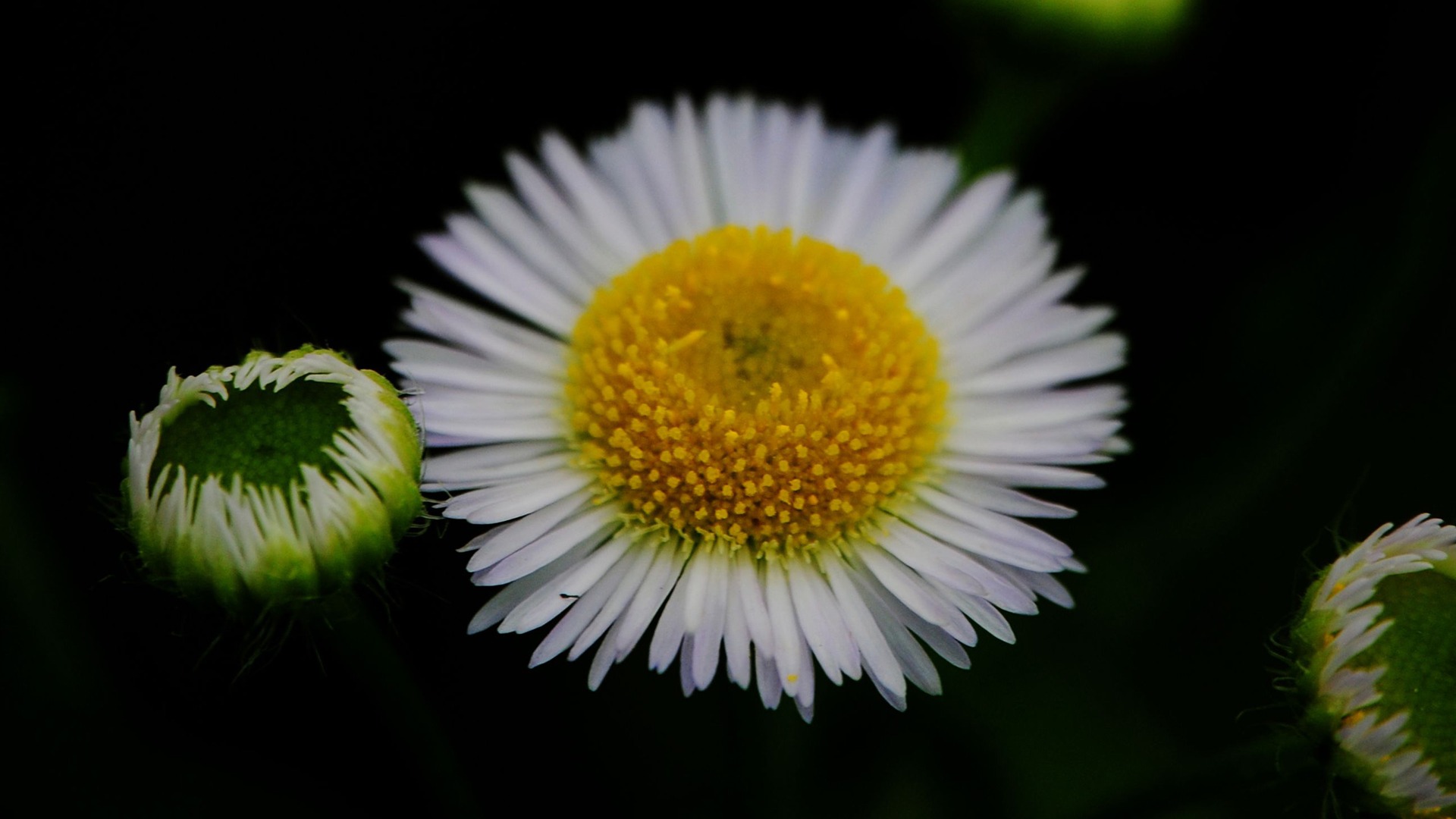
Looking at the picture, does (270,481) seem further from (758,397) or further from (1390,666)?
(1390,666)

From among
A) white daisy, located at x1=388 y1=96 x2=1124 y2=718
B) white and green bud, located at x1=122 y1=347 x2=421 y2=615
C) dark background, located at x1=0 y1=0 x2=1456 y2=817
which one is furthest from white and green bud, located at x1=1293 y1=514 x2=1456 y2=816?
white and green bud, located at x1=122 y1=347 x2=421 y2=615

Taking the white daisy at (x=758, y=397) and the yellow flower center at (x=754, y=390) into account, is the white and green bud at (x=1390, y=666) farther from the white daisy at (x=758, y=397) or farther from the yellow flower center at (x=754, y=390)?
the yellow flower center at (x=754, y=390)

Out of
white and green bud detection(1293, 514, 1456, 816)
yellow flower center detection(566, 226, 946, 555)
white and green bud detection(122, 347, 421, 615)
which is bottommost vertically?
white and green bud detection(1293, 514, 1456, 816)

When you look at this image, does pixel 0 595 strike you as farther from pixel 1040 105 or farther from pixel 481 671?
pixel 1040 105

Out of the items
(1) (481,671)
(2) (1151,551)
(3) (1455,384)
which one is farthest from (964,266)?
(1) (481,671)

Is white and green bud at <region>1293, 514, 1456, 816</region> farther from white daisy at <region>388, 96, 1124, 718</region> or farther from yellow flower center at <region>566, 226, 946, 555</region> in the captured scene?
yellow flower center at <region>566, 226, 946, 555</region>

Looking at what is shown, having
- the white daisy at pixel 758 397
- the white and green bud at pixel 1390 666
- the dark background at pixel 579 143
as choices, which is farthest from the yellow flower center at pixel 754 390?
the white and green bud at pixel 1390 666
